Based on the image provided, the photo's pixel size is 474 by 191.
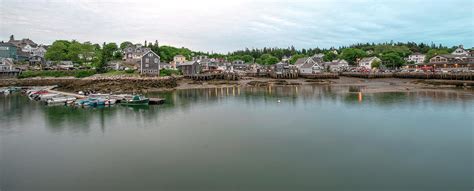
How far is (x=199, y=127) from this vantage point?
2114 cm

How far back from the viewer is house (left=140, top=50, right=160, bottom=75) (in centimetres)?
5741

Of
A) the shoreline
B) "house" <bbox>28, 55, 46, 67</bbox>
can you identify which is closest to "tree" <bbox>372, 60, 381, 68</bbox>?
the shoreline

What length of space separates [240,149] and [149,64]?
4600 cm

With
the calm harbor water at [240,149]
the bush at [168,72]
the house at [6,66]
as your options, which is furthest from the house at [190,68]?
the calm harbor water at [240,149]

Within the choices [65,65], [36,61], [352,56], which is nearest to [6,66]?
[65,65]

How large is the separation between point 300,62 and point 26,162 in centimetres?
6799

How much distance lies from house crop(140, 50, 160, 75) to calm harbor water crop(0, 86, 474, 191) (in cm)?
3059

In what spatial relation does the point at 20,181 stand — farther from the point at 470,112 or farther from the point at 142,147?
the point at 470,112

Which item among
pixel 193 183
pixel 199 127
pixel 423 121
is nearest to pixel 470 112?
pixel 423 121

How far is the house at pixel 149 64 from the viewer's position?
188 feet

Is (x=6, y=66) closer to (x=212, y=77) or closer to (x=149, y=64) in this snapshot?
(x=149, y=64)

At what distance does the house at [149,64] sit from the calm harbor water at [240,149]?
30.6m

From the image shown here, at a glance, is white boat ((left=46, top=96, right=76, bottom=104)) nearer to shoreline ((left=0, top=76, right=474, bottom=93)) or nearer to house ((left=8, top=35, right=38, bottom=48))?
shoreline ((left=0, top=76, right=474, bottom=93))

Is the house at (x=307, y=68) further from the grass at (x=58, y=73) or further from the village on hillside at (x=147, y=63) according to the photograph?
the grass at (x=58, y=73)
